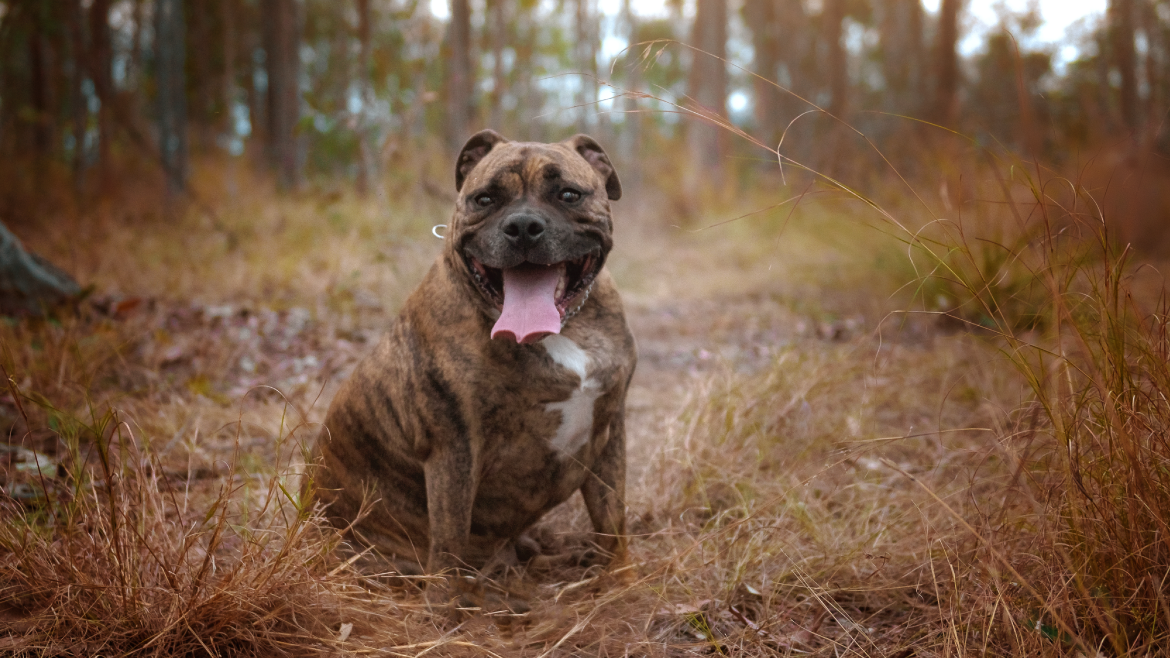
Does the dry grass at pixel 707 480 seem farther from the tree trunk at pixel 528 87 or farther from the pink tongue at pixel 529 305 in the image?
the tree trunk at pixel 528 87

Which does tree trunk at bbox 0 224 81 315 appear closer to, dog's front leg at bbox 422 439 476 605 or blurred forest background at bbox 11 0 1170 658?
blurred forest background at bbox 11 0 1170 658

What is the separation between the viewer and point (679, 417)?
3369 millimetres

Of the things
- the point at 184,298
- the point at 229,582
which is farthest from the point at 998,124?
the point at 229,582

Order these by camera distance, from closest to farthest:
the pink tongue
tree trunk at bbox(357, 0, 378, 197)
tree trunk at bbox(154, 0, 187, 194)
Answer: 1. the pink tongue
2. tree trunk at bbox(357, 0, 378, 197)
3. tree trunk at bbox(154, 0, 187, 194)

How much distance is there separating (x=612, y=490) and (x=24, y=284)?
420cm

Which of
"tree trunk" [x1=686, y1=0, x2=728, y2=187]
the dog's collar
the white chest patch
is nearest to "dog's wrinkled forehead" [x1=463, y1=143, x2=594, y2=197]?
the dog's collar

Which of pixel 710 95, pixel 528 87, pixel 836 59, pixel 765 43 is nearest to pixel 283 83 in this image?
pixel 710 95

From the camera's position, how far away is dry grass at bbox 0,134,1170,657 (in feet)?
5.50

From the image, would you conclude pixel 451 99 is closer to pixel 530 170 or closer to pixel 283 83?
pixel 283 83

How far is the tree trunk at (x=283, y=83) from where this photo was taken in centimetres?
1160

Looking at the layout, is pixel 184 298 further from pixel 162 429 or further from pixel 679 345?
pixel 679 345

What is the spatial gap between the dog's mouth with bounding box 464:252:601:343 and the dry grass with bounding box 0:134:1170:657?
0.66 m

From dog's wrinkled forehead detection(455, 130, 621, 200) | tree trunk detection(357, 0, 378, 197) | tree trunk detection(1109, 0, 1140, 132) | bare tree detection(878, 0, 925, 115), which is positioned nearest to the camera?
dog's wrinkled forehead detection(455, 130, 621, 200)

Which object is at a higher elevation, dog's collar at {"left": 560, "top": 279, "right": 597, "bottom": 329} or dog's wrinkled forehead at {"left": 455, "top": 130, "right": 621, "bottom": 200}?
dog's wrinkled forehead at {"left": 455, "top": 130, "right": 621, "bottom": 200}
